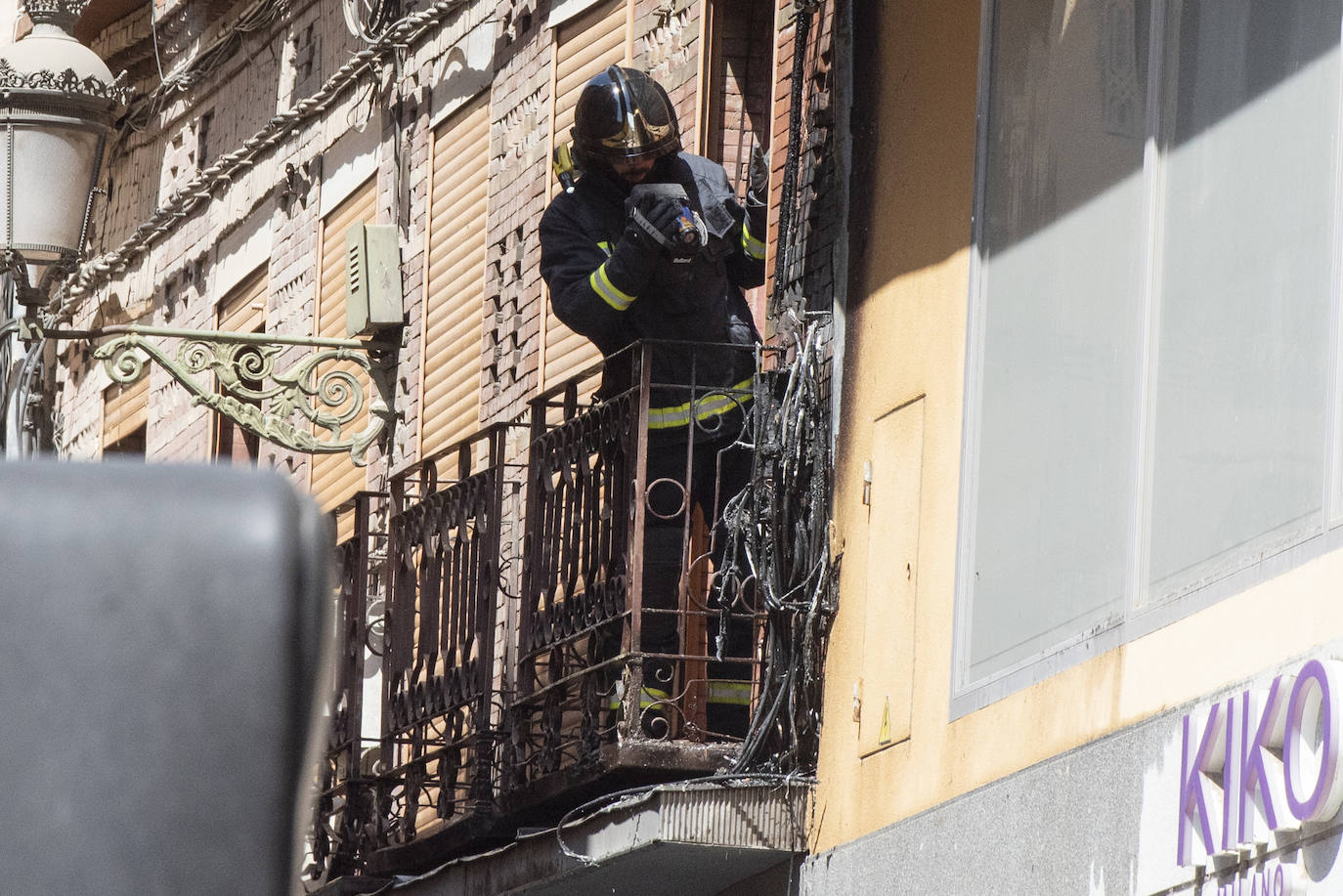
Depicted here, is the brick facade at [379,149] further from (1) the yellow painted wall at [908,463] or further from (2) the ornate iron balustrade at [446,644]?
(2) the ornate iron balustrade at [446,644]

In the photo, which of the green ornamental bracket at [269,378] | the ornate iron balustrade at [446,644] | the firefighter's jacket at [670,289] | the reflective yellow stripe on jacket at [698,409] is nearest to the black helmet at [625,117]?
the firefighter's jacket at [670,289]

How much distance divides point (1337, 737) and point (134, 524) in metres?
3.94

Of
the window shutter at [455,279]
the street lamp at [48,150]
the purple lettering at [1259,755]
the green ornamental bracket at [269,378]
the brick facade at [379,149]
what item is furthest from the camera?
the window shutter at [455,279]

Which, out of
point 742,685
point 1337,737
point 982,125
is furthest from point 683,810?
point 1337,737

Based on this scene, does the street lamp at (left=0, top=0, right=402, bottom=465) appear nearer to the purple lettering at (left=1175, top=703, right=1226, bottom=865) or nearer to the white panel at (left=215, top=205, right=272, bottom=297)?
the white panel at (left=215, top=205, right=272, bottom=297)

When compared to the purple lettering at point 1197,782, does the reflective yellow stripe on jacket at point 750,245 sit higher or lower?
higher

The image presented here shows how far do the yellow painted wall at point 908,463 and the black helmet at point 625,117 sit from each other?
69cm

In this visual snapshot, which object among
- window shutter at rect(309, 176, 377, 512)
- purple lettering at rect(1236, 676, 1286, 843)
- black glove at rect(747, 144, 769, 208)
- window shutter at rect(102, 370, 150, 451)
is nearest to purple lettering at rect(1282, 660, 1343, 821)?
purple lettering at rect(1236, 676, 1286, 843)

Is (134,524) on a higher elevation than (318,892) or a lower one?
lower

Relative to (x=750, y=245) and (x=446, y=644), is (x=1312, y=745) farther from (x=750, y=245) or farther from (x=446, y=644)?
(x=446, y=644)

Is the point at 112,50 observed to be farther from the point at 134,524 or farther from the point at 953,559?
the point at 134,524

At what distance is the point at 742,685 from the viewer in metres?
8.63

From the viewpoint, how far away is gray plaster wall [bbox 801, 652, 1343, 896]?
5082mm

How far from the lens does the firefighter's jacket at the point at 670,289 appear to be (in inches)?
331
